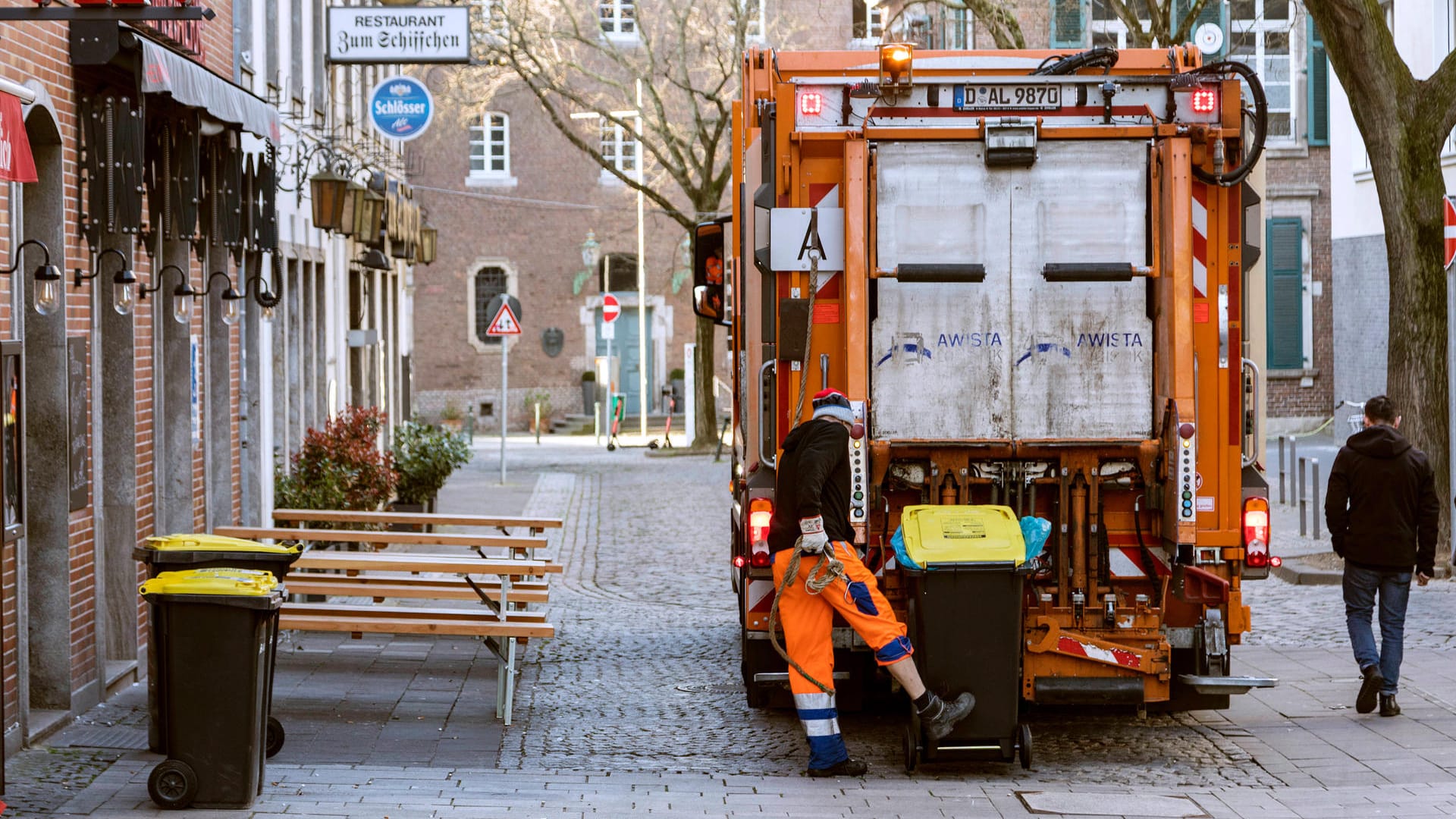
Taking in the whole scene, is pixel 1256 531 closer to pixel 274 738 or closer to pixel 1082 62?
pixel 1082 62

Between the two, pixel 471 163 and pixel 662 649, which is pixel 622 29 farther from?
pixel 662 649

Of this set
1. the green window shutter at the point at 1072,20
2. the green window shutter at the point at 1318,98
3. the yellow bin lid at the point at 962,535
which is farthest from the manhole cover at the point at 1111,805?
the green window shutter at the point at 1072,20

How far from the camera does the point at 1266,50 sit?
35531 millimetres

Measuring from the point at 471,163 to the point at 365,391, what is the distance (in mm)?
27115

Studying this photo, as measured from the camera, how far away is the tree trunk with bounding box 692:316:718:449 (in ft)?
114

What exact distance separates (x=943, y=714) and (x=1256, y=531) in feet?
5.91

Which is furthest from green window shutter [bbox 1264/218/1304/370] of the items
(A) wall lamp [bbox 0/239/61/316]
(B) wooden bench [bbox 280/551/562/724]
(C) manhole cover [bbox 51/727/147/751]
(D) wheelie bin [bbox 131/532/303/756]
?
(D) wheelie bin [bbox 131/532/303/756]

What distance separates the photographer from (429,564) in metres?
10.6

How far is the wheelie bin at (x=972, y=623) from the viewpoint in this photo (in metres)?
8.32

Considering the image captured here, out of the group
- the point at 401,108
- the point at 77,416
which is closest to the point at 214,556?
the point at 77,416

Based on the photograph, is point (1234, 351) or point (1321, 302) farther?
point (1321, 302)

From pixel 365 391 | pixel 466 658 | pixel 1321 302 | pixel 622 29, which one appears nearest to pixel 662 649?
pixel 466 658

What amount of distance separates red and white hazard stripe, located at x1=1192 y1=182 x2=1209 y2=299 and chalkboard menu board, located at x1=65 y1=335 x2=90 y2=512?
528cm

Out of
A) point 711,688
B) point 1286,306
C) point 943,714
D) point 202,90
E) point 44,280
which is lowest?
point 711,688
